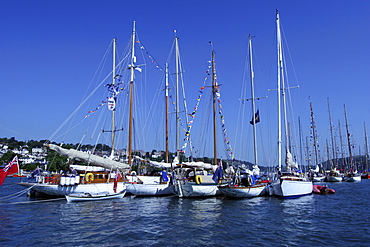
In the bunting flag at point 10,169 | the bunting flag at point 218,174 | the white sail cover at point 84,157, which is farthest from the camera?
the white sail cover at point 84,157

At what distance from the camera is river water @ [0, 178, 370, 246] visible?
1457 centimetres

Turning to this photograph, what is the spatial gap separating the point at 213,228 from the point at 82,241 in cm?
718

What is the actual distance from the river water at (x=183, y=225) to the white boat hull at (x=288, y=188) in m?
3.19

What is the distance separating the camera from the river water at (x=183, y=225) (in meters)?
14.6

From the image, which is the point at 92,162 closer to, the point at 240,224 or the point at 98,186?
the point at 98,186

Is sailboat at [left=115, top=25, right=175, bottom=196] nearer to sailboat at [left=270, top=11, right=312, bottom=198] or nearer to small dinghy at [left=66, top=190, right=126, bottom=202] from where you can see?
small dinghy at [left=66, top=190, right=126, bottom=202]

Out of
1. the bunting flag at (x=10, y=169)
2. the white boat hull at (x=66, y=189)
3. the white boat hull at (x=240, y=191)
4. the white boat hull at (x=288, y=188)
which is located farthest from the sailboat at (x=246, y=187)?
the bunting flag at (x=10, y=169)

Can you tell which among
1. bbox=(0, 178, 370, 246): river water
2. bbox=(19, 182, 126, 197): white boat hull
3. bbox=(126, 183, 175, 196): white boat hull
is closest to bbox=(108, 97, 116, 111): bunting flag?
bbox=(126, 183, 175, 196): white boat hull

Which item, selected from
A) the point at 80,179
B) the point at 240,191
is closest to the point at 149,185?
the point at 80,179

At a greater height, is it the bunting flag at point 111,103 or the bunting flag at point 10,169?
the bunting flag at point 111,103

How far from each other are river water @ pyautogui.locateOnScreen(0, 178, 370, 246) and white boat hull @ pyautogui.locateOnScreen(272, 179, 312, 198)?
319 centimetres

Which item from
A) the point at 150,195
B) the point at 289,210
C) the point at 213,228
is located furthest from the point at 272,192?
the point at 213,228

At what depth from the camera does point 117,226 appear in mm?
17516

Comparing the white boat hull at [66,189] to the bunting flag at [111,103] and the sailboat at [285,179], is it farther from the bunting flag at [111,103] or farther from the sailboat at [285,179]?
the sailboat at [285,179]
